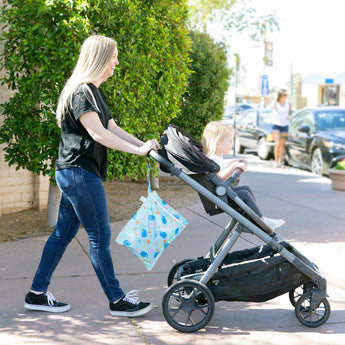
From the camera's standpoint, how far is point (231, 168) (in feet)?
15.2

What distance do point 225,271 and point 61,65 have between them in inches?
128

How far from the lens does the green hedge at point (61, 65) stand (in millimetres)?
6570

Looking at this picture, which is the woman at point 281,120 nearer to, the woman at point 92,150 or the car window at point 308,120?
the car window at point 308,120

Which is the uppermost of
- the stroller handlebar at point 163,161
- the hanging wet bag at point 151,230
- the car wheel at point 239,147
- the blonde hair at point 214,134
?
the blonde hair at point 214,134

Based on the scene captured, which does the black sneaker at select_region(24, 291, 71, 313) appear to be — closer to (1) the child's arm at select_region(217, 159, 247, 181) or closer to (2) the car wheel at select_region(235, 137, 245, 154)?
(1) the child's arm at select_region(217, 159, 247, 181)

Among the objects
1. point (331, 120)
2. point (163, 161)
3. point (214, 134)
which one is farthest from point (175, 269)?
point (331, 120)

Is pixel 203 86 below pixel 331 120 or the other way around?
the other way around

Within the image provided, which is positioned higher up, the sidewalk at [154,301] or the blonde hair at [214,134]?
the blonde hair at [214,134]

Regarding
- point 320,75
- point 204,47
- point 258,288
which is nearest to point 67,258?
point 258,288

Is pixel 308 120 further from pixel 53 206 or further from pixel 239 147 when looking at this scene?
pixel 53 206

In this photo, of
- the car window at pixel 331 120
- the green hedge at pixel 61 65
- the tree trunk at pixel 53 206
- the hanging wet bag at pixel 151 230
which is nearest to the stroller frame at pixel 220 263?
the hanging wet bag at pixel 151 230

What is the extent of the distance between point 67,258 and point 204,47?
6.43 metres

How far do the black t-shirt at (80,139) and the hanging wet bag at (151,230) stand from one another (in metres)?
0.43

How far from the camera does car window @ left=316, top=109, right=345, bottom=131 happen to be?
13773mm
